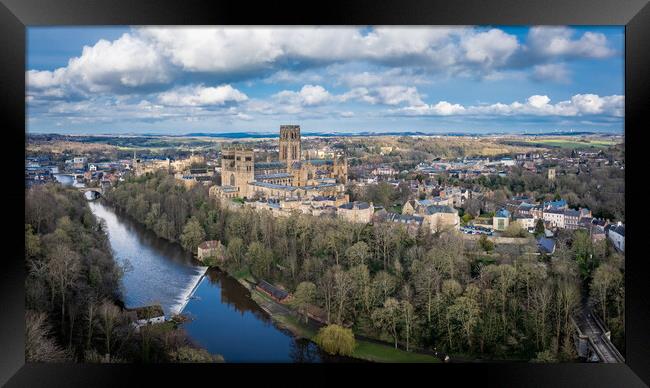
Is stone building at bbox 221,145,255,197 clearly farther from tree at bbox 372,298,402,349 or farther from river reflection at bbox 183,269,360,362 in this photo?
tree at bbox 372,298,402,349

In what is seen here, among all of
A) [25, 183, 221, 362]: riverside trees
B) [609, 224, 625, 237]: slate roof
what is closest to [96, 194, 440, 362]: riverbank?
[25, 183, 221, 362]: riverside trees

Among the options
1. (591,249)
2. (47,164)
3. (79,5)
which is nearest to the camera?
(79,5)

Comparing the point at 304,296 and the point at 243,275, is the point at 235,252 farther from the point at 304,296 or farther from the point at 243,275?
the point at 304,296

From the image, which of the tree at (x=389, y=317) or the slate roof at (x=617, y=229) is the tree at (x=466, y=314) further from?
the slate roof at (x=617, y=229)

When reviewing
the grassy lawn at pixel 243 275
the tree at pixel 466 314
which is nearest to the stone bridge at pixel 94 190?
the grassy lawn at pixel 243 275

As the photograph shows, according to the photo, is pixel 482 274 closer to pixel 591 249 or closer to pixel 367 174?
pixel 591 249
